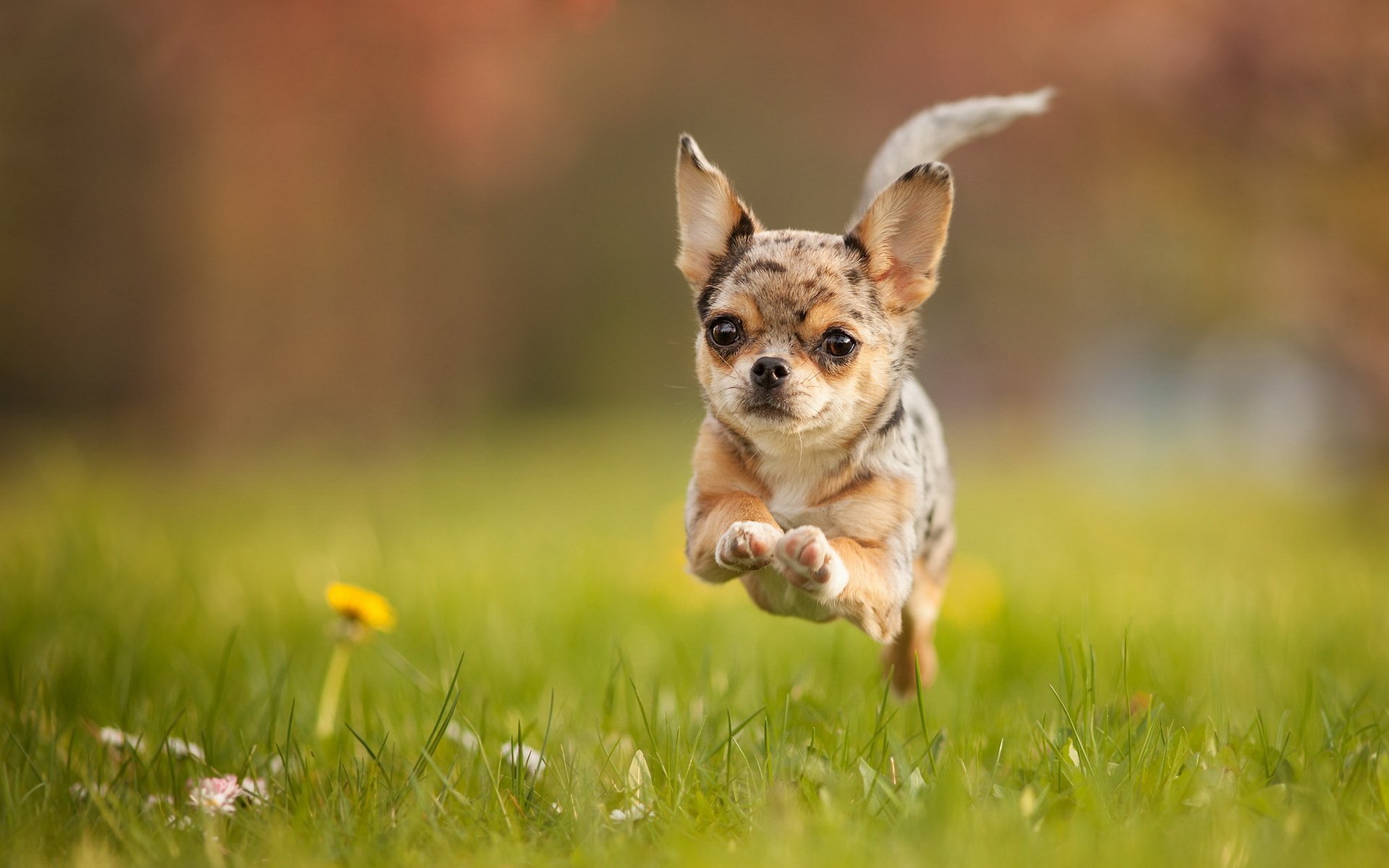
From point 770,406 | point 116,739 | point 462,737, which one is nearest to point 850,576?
point 770,406

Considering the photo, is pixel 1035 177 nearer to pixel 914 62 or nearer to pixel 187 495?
pixel 914 62

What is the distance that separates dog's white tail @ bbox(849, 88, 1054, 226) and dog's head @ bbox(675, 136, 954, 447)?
226 mm

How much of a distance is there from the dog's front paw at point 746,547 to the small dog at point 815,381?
2 cm

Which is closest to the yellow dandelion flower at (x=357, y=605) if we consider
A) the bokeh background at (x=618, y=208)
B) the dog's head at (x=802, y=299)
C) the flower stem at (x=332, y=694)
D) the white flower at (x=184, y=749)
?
the flower stem at (x=332, y=694)

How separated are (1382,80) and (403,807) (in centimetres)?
446

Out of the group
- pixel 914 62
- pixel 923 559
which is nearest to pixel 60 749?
pixel 923 559

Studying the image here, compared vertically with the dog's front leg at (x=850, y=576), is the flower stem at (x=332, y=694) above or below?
below

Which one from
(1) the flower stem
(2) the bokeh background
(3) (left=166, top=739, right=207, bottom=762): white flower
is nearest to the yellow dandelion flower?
(1) the flower stem

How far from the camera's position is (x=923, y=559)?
113 inches

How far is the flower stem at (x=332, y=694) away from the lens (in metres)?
3.29

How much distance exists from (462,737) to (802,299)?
1402 millimetres

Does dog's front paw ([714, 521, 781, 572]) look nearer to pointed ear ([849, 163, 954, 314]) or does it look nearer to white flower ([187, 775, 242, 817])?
pointed ear ([849, 163, 954, 314])

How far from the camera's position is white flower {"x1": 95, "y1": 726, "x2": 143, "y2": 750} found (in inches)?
114

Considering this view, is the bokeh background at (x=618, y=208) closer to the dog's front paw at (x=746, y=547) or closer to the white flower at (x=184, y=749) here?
the dog's front paw at (x=746, y=547)
